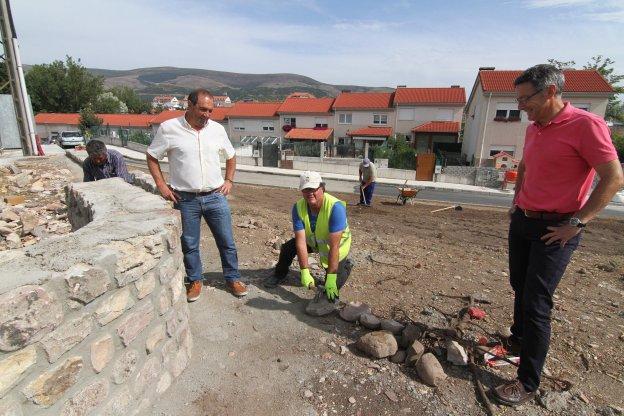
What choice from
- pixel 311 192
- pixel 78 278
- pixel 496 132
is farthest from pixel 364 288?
pixel 496 132

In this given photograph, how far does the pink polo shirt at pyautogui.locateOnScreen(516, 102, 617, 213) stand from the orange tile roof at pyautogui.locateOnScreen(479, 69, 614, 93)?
26.0 m

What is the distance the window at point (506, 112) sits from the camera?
2528cm

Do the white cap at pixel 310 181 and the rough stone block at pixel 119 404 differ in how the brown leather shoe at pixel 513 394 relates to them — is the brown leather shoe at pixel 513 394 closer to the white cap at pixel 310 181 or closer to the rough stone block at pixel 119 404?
the white cap at pixel 310 181

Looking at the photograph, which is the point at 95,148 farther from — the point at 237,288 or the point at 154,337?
the point at 154,337

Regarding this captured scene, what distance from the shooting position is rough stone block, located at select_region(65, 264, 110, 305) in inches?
63.8

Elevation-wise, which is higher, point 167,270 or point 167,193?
point 167,193

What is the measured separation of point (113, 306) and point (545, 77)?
8.91 ft

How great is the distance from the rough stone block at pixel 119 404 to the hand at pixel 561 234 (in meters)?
2.62

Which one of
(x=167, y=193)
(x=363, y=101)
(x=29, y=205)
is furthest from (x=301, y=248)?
(x=363, y=101)

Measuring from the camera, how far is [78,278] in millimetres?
1641

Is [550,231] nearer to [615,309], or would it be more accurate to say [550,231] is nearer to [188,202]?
[615,309]

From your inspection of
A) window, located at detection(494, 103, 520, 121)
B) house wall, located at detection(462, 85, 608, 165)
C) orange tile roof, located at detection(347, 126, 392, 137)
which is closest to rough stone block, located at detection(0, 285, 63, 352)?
house wall, located at detection(462, 85, 608, 165)

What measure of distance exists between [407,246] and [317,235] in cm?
282

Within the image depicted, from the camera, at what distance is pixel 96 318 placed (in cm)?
177
